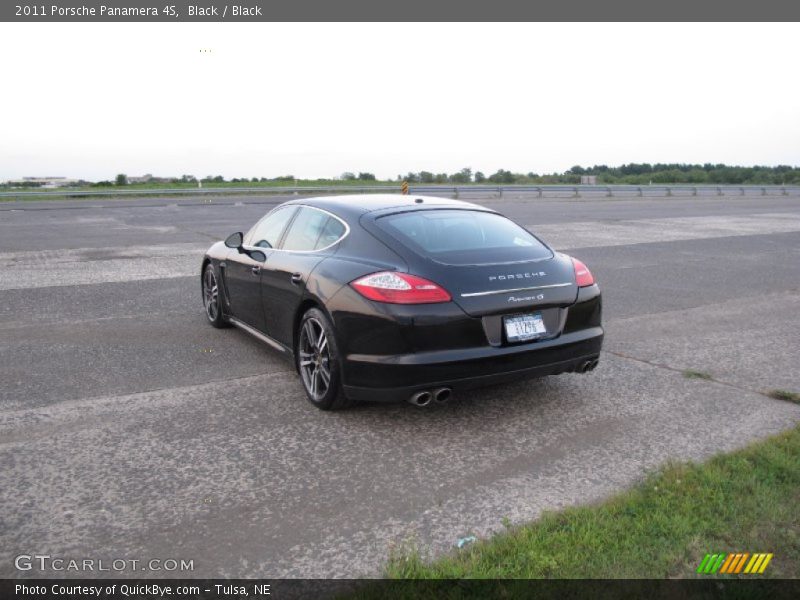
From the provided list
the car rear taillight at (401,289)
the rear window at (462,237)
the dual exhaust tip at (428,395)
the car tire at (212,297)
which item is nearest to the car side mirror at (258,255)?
the car tire at (212,297)

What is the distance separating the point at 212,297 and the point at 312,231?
2.24 m

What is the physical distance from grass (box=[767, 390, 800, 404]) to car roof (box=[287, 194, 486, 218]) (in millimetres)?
2627

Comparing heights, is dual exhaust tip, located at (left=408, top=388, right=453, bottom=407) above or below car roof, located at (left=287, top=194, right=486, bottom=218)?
below

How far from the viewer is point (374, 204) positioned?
5547 mm

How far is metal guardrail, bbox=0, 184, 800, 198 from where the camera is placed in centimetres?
3747

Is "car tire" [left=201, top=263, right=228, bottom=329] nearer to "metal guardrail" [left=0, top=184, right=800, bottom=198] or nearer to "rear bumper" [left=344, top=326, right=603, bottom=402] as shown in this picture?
"rear bumper" [left=344, top=326, right=603, bottom=402]

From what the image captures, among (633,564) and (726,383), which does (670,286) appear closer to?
(726,383)

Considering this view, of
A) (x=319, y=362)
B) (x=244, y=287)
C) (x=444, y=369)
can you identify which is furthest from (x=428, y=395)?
(x=244, y=287)

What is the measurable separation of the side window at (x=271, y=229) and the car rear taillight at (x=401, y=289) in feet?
5.69

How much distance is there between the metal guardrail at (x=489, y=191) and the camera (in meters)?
37.5

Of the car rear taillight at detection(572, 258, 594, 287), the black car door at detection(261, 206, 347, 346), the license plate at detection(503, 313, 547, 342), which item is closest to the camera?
the license plate at detection(503, 313, 547, 342)

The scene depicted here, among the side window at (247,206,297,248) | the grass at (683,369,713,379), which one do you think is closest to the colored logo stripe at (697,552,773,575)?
the grass at (683,369,713,379)

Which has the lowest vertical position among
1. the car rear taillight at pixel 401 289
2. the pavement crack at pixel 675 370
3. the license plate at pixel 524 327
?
the pavement crack at pixel 675 370

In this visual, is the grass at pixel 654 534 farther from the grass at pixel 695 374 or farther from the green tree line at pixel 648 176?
the green tree line at pixel 648 176
